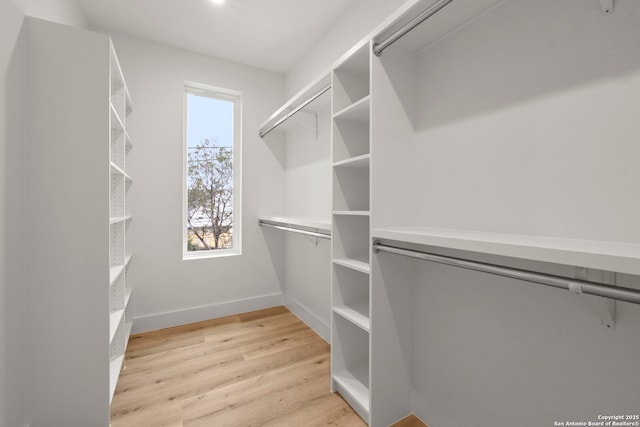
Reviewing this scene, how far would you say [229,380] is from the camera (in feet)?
6.17

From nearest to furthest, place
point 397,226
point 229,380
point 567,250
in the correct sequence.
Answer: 1. point 567,250
2. point 397,226
3. point 229,380

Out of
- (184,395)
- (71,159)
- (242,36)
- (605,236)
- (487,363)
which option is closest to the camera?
(605,236)

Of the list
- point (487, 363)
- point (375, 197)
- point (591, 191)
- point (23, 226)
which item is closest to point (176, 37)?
point (23, 226)

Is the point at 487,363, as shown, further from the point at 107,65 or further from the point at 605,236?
the point at 107,65

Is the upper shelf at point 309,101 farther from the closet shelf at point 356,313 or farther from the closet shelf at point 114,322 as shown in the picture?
the closet shelf at point 114,322

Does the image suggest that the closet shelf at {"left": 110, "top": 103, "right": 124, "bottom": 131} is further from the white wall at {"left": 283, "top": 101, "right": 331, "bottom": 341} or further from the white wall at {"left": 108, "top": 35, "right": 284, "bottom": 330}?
the white wall at {"left": 283, "top": 101, "right": 331, "bottom": 341}

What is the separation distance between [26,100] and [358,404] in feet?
7.47

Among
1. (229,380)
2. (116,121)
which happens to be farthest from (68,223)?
(229,380)

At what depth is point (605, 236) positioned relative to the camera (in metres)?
0.92

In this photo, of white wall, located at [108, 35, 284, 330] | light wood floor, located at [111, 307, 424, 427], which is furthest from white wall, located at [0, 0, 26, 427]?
white wall, located at [108, 35, 284, 330]

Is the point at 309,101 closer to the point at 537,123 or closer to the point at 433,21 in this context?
the point at 433,21

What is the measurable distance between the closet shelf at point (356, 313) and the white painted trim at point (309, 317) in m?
0.76

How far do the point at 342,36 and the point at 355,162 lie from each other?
1.37 metres

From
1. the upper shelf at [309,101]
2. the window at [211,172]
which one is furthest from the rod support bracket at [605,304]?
the window at [211,172]
